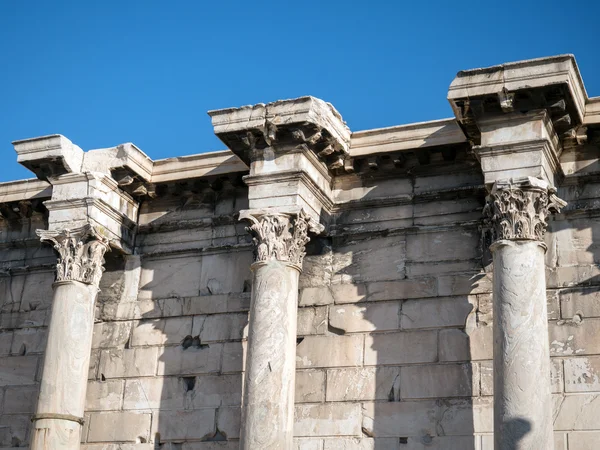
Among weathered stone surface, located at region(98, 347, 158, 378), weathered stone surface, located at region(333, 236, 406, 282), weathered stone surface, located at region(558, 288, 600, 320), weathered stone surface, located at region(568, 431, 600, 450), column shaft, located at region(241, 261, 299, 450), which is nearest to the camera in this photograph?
weathered stone surface, located at region(568, 431, 600, 450)

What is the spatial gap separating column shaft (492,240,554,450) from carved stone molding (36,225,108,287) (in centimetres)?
550

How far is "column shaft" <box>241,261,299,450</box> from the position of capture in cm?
1244

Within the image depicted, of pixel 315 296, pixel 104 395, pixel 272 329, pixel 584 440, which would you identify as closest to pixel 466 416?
pixel 584 440

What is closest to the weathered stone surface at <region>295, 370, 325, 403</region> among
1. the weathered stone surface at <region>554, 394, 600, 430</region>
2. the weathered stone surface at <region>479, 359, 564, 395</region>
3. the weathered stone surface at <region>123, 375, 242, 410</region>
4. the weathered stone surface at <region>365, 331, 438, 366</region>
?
the weathered stone surface at <region>365, 331, 438, 366</region>

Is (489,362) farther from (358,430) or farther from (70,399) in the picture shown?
(70,399)

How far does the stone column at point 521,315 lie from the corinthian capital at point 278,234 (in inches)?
94.0

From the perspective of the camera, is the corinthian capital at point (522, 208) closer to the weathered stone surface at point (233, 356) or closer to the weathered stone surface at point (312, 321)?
the weathered stone surface at point (312, 321)

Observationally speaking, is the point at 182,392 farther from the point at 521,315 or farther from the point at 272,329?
the point at 521,315

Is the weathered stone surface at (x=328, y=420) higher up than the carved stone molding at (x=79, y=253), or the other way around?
the carved stone molding at (x=79, y=253)

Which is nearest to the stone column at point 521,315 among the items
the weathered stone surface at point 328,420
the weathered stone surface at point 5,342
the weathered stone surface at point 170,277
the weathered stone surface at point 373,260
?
the weathered stone surface at point 373,260

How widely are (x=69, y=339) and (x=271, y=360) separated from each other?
9.85ft

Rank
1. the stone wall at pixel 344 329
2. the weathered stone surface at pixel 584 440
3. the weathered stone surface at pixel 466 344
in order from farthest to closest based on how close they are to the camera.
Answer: the weathered stone surface at pixel 466 344, the stone wall at pixel 344 329, the weathered stone surface at pixel 584 440

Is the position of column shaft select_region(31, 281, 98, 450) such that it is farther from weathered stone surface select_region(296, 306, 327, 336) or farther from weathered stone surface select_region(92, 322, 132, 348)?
weathered stone surface select_region(296, 306, 327, 336)

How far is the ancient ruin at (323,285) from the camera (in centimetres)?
1234
